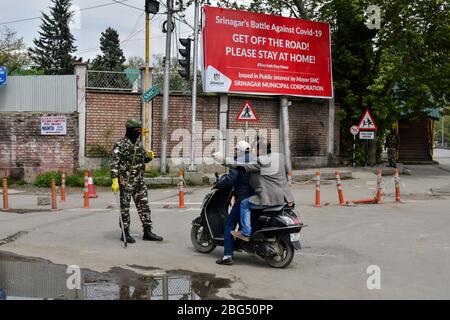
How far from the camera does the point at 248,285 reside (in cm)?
596

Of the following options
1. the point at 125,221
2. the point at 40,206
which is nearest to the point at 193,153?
the point at 40,206

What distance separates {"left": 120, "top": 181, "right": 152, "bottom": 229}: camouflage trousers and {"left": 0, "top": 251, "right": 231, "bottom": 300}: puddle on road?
1.73m

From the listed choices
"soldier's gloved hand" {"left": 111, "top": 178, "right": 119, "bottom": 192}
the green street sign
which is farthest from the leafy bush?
"soldier's gloved hand" {"left": 111, "top": 178, "right": 119, "bottom": 192}

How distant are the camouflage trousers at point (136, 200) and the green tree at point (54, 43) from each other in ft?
163

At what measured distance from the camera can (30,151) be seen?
18781 mm

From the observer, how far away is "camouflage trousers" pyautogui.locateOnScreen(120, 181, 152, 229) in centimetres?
836

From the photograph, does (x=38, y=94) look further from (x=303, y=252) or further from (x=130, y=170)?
(x=303, y=252)

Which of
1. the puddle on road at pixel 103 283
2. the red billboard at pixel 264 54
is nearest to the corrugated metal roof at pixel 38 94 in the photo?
the red billboard at pixel 264 54

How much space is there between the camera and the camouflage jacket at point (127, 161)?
8289mm

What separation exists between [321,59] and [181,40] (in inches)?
292

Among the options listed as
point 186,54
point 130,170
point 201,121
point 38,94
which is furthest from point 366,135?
point 130,170

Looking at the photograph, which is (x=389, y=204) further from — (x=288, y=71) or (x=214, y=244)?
(x=288, y=71)

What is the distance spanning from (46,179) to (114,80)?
14.3ft

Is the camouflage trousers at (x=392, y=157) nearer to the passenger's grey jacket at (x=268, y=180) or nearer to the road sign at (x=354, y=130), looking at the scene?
the road sign at (x=354, y=130)
